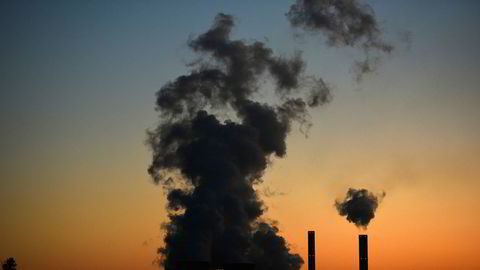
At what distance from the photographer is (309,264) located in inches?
3954

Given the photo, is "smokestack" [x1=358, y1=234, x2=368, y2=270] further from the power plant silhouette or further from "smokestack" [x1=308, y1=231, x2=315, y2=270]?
"smokestack" [x1=308, y1=231, x2=315, y2=270]

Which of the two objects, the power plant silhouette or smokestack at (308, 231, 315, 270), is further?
smokestack at (308, 231, 315, 270)

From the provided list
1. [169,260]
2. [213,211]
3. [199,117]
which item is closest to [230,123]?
[199,117]

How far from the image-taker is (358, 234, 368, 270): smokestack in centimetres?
9385

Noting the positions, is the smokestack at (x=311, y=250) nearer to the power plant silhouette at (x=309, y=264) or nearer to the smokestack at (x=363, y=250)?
the power plant silhouette at (x=309, y=264)

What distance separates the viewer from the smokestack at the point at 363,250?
93.8m

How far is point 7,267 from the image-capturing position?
12631 centimetres

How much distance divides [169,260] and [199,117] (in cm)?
1792

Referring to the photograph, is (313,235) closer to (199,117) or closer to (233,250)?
(233,250)

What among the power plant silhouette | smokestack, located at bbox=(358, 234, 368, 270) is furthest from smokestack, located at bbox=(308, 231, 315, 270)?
smokestack, located at bbox=(358, 234, 368, 270)

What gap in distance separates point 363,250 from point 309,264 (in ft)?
27.6

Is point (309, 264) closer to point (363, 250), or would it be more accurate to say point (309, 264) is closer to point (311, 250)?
point (311, 250)

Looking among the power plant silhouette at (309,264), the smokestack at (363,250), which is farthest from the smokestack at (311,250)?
the smokestack at (363,250)

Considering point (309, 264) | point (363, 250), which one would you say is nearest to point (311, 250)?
point (309, 264)
